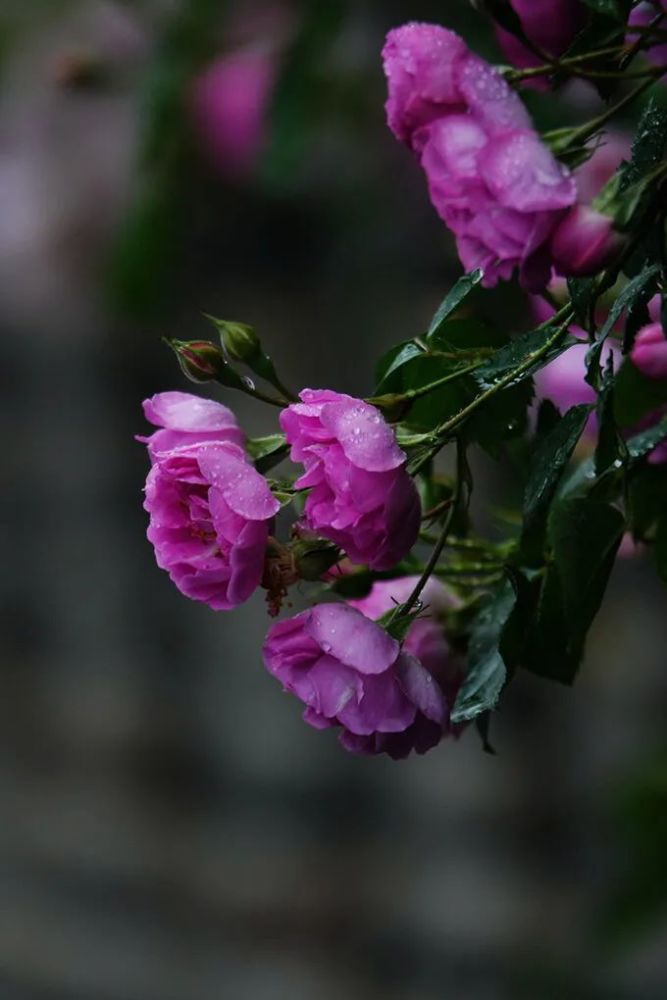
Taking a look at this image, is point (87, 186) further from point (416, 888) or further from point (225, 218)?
point (416, 888)

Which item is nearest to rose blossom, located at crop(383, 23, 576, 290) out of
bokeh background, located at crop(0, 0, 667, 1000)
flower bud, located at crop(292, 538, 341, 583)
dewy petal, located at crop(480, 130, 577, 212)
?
dewy petal, located at crop(480, 130, 577, 212)

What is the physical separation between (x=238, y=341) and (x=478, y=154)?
12 centimetres

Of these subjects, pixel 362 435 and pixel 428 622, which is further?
pixel 428 622

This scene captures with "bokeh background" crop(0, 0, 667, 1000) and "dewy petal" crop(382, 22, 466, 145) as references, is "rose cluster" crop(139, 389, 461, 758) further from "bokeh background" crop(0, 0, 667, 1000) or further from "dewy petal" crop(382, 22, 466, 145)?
"bokeh background" crop(0, 0, 667, 1000)

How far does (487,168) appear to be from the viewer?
492 millimetres

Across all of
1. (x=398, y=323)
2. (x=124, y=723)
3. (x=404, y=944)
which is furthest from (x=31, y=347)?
(x=404, y=944)

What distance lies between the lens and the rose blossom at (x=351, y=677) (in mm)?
504

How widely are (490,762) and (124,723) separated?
57 centimetres

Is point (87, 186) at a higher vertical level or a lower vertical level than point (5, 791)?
higher

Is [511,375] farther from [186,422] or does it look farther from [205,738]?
[205,738]

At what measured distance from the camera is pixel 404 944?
2305 mm

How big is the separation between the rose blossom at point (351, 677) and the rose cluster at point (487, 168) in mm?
123

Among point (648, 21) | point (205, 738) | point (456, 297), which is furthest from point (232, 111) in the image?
point (205, 738)

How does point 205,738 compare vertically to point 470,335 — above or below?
below
